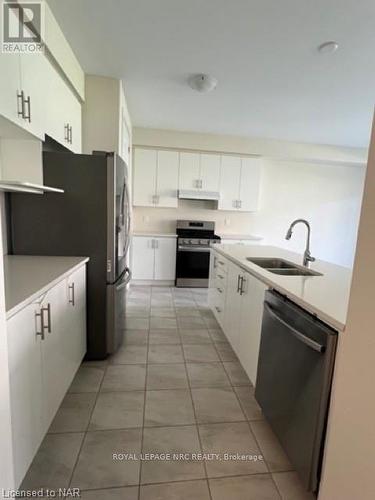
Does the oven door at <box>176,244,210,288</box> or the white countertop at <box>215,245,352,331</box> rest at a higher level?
the white countertop at <box>215,245,352,331</box>

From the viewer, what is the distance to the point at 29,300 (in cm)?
125

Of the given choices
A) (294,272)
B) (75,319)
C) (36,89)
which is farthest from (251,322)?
(36,89)

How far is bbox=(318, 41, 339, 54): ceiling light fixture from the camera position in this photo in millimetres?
2098

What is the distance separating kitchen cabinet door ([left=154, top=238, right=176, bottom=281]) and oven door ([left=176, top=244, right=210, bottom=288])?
9 cm

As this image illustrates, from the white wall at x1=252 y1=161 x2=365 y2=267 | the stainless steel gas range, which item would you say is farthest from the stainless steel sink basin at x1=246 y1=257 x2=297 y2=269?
the white wall at x1=252 y1=161 x2=365 y2=267

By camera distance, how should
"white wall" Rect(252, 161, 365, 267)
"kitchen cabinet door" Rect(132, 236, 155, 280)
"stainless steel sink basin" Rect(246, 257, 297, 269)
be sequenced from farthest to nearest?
"white wall" Rect(252, 161, 365, 267)
"kitchen cabinet door" Rect(132, 236, 155, 280)
"stainless steel sink basin" Rect(246, 257, 297, 269)

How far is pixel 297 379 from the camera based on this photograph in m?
1.36

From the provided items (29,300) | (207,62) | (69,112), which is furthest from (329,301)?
(69,112)

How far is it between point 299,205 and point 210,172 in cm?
211

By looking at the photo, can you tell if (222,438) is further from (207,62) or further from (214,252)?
(207,62)

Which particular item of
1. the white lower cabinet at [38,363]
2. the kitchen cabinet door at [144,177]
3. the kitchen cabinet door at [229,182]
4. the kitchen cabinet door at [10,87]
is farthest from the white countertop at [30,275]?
the kitchen cabinet door at [229,182]

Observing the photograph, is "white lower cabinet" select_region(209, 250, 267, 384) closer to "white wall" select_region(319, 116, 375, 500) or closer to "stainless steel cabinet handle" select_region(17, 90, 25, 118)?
"white wall" select_region(319, 116, 375, 500)

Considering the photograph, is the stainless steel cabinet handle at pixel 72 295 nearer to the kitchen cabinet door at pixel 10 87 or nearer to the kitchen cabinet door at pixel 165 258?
the kitchen cabinet door at pixel 10 87

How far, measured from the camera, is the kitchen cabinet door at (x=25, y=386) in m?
1.14
